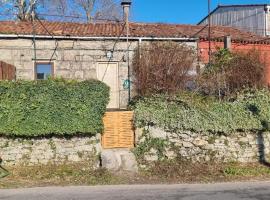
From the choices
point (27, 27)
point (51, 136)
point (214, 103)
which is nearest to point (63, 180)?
point (51, 136)

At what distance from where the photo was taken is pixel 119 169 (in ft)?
39.5

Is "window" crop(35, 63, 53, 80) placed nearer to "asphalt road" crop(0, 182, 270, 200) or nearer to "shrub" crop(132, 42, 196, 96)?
"shrub" crop(132, 42, 196, 96)

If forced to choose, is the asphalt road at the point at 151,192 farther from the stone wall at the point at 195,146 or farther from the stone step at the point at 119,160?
the stone wall at the point at 195,146

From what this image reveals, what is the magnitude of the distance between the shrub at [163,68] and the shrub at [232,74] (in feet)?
2.55

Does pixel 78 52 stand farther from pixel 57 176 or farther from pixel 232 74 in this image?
pixel 57 176

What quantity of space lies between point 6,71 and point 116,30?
6.04 m

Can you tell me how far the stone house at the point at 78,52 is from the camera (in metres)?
18.3

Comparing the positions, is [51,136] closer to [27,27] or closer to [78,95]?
[78,95]

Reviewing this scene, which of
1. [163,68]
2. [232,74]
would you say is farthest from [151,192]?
[232,74]

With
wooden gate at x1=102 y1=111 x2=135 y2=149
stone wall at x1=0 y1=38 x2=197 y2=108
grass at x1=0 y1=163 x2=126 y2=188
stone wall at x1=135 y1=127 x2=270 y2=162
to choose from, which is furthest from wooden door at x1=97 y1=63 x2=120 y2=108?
grass at x1=0 y1=163 x2=126 y2=188

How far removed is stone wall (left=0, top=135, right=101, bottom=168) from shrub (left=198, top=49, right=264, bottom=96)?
485cm

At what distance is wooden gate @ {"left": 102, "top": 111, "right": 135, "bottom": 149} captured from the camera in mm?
13289

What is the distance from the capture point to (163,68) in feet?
51.2

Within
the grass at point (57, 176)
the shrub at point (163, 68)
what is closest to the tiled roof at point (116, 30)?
the shrub at point (163, 68)
